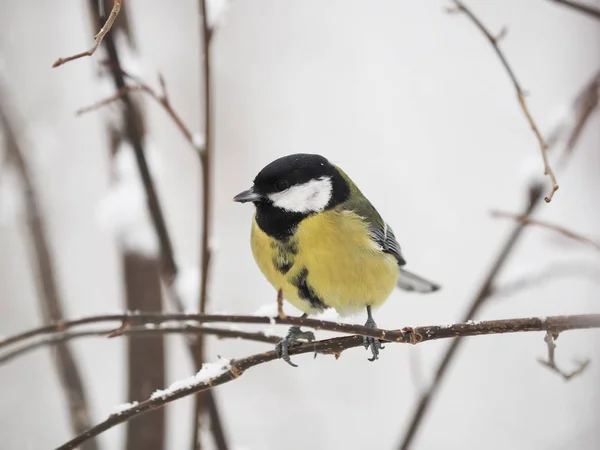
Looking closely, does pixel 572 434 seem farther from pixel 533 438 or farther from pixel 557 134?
pixel 557 134

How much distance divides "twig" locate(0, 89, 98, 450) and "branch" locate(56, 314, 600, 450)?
2.95 ft

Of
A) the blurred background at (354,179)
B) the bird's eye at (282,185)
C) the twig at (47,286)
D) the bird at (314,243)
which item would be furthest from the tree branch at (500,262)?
the blurred background at (354,179)

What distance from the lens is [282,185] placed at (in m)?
1.94

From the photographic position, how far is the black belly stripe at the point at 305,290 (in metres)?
2.03

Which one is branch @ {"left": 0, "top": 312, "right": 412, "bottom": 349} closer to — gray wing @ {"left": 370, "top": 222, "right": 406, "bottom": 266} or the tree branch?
the tree branch

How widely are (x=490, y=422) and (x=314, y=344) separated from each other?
4.16 m

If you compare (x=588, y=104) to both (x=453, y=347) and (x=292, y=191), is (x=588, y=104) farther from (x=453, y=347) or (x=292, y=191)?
(x=292, y=191)

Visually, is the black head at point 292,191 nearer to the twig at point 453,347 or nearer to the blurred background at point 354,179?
the twig at point 453,347

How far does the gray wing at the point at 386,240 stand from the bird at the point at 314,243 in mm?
45

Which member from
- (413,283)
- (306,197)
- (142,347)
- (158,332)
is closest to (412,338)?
(158,332)

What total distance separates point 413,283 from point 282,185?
37.4 inches

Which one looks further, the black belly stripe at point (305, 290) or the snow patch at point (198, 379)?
the black belly stripe at point (305, 290)

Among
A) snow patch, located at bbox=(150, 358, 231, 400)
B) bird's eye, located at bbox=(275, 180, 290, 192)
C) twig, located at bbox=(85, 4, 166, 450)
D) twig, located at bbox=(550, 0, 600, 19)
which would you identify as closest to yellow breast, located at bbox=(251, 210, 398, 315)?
bird's eye, located at bbox=(275, 180, 290, 192)

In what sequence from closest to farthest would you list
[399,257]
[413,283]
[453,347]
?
[453,347] < [399,257] < [413,283]
